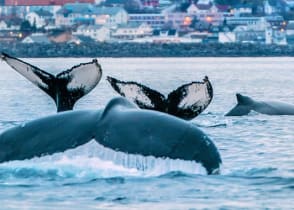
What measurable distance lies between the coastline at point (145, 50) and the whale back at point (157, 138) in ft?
346

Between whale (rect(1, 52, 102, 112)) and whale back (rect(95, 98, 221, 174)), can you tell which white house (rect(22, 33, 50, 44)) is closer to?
whale (rect(1, 52, 102, 112))

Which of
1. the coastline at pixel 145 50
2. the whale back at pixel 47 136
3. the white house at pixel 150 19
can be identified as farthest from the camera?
the white house at pixel 150 19

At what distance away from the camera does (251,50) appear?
12838cm

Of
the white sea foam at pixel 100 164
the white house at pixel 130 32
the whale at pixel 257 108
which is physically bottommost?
the white house at pixel 130 32

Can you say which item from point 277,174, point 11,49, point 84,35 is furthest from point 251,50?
point 277,174

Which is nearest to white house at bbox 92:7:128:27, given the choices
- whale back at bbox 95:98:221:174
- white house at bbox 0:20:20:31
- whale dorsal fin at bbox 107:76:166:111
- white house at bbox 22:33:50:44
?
white house at bbox 0:20:20:31

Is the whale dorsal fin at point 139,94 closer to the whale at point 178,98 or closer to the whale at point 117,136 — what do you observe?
the whale at point 178,98

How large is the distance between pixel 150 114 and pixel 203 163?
2.08ft

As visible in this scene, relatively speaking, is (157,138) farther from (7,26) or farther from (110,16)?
(110,16)

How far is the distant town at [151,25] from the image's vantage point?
513 feet

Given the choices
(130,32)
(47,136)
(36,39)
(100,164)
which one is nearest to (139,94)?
(100,164)

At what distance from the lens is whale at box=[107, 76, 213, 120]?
1309 cm

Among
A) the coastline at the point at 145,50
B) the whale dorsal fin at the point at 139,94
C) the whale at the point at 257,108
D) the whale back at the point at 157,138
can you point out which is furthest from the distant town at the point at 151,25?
the whale back at the point at 157,138

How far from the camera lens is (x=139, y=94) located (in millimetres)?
13703
